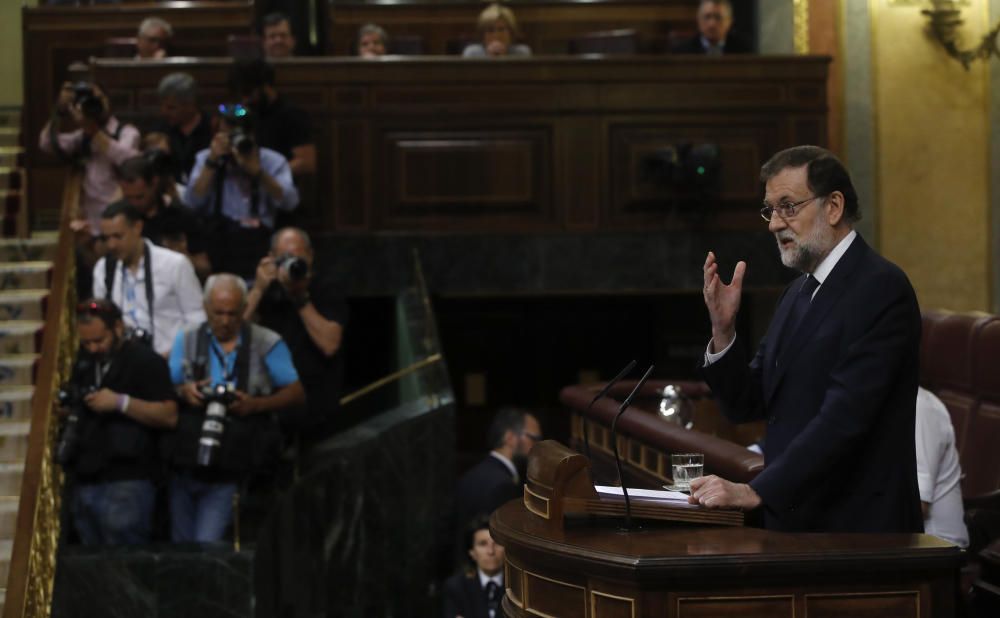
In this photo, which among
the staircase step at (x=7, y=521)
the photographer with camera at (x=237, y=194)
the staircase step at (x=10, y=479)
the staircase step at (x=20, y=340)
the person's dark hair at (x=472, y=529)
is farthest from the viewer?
the photographer with camera at (x=237, y=194)

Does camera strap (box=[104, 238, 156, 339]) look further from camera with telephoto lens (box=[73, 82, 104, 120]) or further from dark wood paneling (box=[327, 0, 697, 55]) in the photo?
dark wood paneling (box=[327, 0, 697, 55])

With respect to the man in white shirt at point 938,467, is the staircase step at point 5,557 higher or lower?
lower

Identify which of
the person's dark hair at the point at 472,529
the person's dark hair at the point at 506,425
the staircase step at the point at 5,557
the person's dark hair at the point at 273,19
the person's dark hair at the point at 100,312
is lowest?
the staircase step at the point at 5,557

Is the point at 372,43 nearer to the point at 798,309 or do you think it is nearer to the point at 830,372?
the point at 798,309

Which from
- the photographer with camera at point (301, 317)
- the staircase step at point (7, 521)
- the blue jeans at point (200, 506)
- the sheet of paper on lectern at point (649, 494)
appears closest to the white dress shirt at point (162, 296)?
the photographer with camera at point (301, 317)

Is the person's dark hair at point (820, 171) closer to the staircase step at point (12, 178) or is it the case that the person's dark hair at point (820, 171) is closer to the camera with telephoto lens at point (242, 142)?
the camera with telephoto lens at point (242, 142)

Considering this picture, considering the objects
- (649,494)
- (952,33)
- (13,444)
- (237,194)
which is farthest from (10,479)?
(952,33)

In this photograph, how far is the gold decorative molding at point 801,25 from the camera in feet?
30.2

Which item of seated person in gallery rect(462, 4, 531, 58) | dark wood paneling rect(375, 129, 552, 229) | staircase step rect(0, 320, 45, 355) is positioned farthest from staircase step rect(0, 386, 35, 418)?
seated person in gallery rect(462, 4, 531, 58)

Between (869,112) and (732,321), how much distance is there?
20.6 feet

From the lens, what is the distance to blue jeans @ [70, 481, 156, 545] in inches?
212

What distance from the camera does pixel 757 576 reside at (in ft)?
9.00

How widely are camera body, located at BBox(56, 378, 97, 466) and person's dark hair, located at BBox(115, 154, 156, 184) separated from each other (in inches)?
61.0

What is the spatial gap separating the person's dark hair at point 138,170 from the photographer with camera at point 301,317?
71 cm
